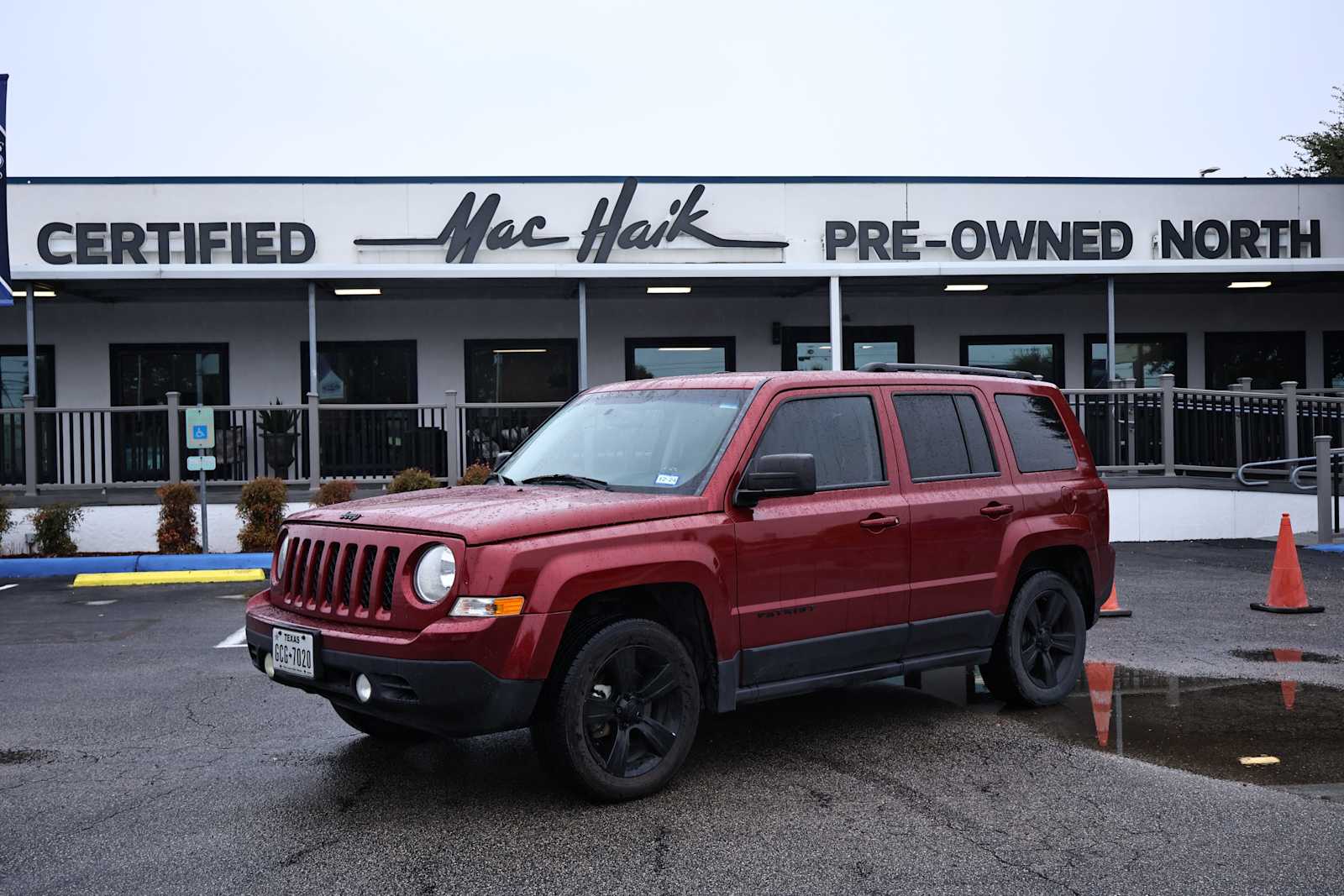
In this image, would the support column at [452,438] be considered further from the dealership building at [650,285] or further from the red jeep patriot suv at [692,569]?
the red jeep patriot suv at [692,569]

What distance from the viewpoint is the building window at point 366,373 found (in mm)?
19516

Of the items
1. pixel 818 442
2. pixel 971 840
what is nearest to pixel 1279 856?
pixel 971 840

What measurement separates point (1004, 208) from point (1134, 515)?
20.7 feet

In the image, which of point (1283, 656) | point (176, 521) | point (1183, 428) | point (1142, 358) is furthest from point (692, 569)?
point (1142, 358)

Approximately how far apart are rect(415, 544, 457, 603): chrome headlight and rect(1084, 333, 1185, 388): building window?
17.8m

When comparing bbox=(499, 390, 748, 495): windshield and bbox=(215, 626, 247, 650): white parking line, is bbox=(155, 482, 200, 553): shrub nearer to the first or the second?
bbox=(215, 626, 247, 650): white parking line

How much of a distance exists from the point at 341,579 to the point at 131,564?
971 cm

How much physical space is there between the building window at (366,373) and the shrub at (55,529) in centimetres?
567

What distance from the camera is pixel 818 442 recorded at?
5828mm

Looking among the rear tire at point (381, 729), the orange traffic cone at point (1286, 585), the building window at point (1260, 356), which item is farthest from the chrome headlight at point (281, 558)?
the building window at point (1260, 356)

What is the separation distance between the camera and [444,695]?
4.55m

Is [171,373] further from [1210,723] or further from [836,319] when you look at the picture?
[1210,723]

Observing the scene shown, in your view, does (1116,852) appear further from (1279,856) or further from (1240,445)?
(1240,445)

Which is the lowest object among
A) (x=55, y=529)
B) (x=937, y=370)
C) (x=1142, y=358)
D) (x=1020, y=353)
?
(x=55, y=529)
